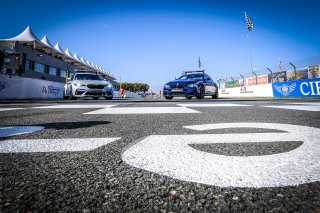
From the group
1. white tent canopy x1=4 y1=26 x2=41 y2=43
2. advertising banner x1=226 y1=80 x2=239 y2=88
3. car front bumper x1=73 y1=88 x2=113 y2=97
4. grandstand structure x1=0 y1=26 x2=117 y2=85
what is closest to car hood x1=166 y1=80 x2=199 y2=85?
car front bumper x1=73 y1=88 x2=113 y2=97

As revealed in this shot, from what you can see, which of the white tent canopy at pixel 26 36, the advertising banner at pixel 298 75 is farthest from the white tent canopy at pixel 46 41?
the advertising banner at pixel 298 75

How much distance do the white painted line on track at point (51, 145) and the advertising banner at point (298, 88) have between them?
18.9 m

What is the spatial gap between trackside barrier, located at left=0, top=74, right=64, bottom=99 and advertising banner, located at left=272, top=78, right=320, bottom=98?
→ 1981 centimetres

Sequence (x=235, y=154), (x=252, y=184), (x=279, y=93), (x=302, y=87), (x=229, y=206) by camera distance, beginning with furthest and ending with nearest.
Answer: (x=279, y=93) < (x=302, y=87) < (x=235, y=154) < (x=252, y=184) < (x=229, y=206)

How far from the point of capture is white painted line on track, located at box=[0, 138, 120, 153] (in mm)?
1495

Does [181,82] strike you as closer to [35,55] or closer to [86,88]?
[86,88]

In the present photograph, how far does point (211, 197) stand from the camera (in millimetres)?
795

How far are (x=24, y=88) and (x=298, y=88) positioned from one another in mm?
20547

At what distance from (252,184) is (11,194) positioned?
2.86 ft

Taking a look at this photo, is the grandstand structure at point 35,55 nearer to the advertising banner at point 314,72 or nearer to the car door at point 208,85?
the car door at point 208,85

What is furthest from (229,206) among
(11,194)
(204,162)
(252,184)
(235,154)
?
(11,194)

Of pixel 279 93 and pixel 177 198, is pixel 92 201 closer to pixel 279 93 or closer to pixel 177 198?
pixel 177 198

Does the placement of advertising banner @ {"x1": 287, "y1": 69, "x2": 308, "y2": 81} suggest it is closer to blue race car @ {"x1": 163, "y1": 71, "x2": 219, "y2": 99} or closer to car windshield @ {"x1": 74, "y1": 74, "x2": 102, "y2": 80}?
blue race car @ {"x1": 163, "y1": 71, "x2": 219, "y2": 99}

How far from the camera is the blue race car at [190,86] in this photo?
43.0 feet
